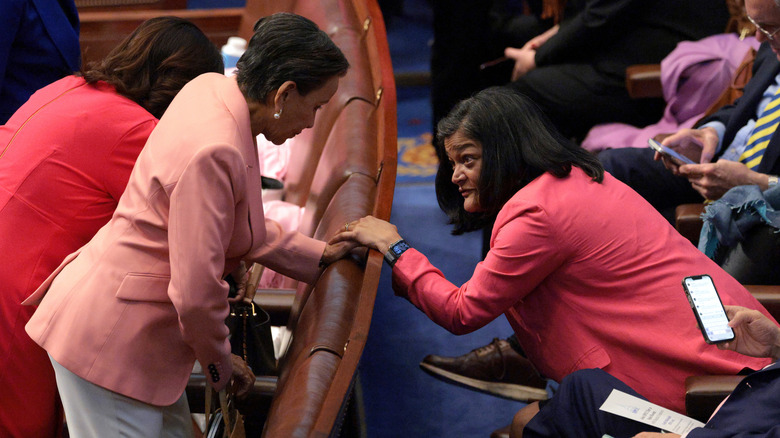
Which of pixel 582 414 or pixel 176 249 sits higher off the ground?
pixel 176 249

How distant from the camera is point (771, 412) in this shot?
1441 millimetres

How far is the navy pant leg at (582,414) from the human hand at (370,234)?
1.61ft

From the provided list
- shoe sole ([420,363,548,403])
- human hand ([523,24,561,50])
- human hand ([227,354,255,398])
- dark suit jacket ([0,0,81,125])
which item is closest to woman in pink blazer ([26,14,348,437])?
human hand ([227,354,255,398])

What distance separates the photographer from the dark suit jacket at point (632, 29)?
3.21 metres

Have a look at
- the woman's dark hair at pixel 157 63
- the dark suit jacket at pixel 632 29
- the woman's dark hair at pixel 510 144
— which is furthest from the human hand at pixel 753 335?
the dark suit jacket at pixel 632 29

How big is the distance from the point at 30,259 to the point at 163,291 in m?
0.45

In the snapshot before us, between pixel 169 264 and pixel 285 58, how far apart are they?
0.44 m

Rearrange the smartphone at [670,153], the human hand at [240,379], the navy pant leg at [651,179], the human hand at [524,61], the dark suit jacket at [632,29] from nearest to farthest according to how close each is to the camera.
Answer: the human hand at [240,379]
the smartphone at [670,153]
the navy pant leg at [651,179]
the dark suit jacket at [632,29]
the human hand at [524,61]

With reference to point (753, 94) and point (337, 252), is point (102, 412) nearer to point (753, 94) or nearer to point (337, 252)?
point (337, 252)

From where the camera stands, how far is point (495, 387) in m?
2.62

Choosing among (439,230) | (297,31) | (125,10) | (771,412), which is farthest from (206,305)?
(125,10)

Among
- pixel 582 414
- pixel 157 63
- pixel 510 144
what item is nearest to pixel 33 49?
pixel 157 63

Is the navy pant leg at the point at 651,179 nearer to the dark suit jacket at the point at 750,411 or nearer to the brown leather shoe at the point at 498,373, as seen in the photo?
the brown leather shoe at the point at 498,373

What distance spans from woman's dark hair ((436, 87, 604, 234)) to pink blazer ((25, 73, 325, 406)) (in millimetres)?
535
